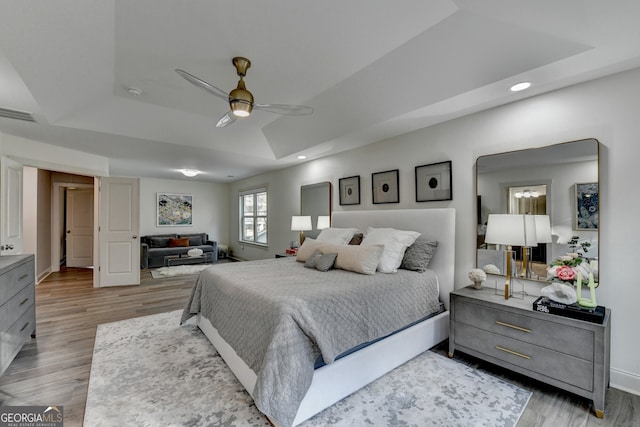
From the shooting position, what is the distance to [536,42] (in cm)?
191

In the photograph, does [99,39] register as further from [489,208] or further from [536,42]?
[489,208]

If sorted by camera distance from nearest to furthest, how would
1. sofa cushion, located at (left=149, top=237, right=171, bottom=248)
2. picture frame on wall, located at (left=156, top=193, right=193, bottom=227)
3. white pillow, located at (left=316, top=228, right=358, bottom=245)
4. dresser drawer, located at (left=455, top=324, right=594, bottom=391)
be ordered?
dresser drawer, located at (left=455, top=324, right=594, bottom=391) → white pillow, located at (left=316, top=228, right=358, bottom=245) → sofa cushion, located at (left=149, top=237, right=171, bottom=248) → picture frame on wall, located at (left=156, top=193, right=193, bottom=227)

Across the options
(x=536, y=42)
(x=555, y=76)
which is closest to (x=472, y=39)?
(x=536, y=42)

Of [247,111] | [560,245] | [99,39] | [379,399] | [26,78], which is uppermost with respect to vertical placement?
[99,39]

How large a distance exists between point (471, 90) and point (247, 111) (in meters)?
1.94

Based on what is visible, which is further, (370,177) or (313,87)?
(370,177)

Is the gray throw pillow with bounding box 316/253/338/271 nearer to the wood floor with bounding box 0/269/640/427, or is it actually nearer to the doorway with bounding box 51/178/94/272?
the wood floor with bounding box 0/269/640/427

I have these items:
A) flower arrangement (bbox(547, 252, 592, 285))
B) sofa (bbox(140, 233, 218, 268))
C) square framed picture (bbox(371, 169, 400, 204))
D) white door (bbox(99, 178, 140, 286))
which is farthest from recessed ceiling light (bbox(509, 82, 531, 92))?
sofa (bbox(140, 233, 218, 268))

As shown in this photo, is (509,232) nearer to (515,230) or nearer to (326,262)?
(515,230)

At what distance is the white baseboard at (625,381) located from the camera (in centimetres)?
204

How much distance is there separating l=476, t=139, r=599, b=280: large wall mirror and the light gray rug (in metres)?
1.16

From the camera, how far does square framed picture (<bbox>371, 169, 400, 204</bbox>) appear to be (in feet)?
12.2

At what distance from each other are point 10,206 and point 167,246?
4310mm

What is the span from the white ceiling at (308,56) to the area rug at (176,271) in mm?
3282
